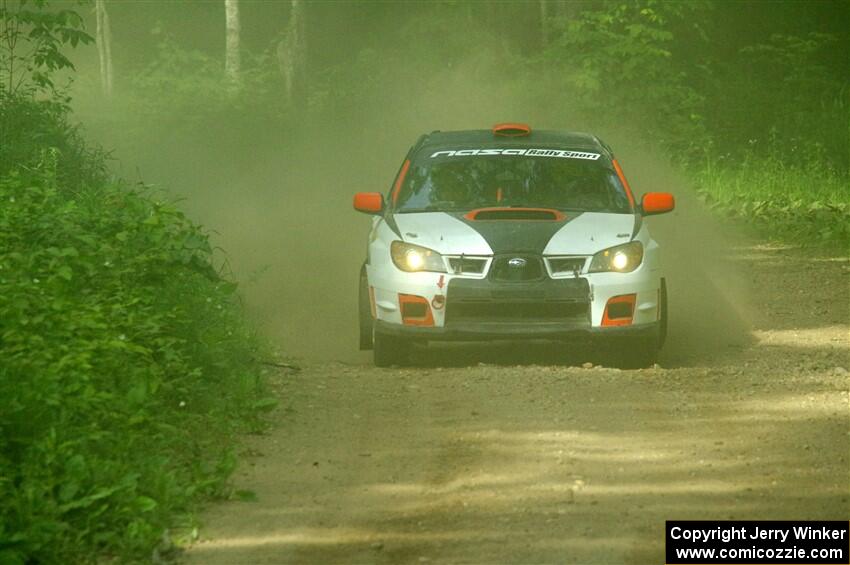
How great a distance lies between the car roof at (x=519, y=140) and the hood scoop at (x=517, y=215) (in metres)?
1.13

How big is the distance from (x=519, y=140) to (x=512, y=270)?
6.08 ft

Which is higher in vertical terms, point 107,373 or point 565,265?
point 565,265

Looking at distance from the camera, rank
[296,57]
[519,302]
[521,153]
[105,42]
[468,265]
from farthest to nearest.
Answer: [105,42]
[296,57]
[521,153]
[468,265]
[519,302]

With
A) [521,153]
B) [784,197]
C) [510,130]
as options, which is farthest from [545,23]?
[521,153]

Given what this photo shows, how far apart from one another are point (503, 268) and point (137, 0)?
1933 inches

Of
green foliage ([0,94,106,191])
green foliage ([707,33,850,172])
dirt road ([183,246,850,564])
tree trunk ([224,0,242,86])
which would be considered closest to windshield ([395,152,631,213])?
dirt road ([183,246,850,564])

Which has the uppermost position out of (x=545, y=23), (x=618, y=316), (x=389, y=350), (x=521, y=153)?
(x=545, y=23)

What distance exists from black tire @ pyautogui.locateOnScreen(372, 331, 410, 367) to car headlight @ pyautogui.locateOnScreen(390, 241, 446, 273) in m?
0.53

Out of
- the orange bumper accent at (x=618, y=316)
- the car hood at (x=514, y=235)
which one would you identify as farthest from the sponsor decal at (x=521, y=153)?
the orange bumper accent at (x=618, y=316)

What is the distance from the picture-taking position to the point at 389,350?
11398mm

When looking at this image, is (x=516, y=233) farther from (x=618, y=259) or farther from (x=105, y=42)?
(x=105, y=42)

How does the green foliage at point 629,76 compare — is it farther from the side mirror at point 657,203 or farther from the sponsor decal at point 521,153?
the side mirror at point 657,203

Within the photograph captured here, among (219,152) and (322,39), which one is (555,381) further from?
(322,39)

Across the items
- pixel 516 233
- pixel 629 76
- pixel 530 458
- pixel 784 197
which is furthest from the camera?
pixel 629 76
